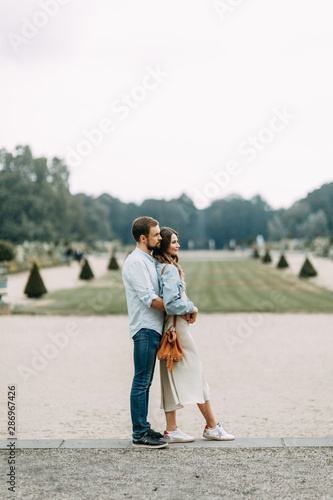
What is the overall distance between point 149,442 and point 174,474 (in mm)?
573

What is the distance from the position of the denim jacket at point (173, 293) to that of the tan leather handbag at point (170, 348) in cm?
9

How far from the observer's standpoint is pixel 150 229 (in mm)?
4102

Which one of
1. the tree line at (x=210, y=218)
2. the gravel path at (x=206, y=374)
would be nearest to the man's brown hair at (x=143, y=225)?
the gravel path at (x=206, y=374)

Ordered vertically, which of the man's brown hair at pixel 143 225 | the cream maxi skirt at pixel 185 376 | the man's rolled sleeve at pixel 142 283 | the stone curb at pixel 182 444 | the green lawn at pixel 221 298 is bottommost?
the green lawn at pixel 221 298

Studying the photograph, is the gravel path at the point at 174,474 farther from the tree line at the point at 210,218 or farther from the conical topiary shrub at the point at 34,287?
the tree line at the point at 210,218

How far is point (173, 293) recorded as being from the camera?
3963 millimetres

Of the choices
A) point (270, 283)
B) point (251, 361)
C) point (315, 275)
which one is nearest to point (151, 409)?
point (251, 361)

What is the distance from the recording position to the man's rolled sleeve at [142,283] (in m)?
4.00

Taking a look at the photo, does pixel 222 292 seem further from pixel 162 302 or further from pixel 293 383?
pixel 162 302

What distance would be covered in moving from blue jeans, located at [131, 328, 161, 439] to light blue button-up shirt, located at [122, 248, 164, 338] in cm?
6

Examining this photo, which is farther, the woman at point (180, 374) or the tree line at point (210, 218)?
the tree line at point (210, 218)

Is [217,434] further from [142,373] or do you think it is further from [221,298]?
[221,298]

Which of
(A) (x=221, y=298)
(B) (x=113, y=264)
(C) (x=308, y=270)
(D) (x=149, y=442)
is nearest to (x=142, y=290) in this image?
(D) (x=149, y=442)

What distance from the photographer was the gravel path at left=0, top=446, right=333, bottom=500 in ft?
10.5
